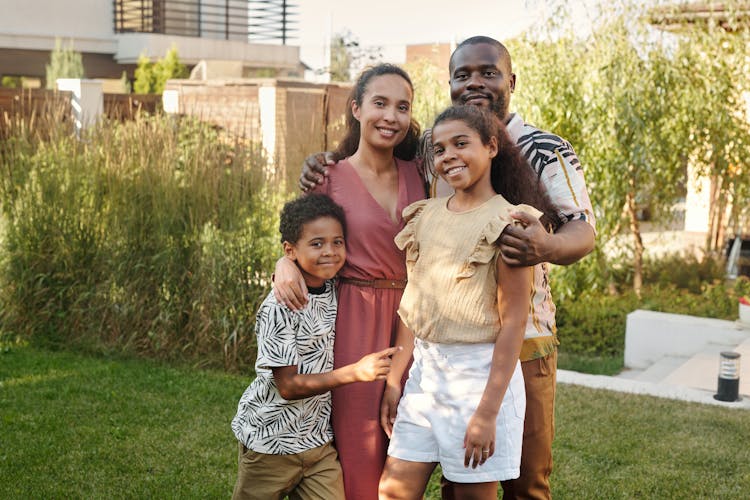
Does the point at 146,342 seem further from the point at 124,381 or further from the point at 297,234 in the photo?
the point at 297,234

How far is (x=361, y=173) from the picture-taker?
2.84m

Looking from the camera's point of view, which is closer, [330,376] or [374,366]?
[374,366]

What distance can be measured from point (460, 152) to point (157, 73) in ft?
56.4

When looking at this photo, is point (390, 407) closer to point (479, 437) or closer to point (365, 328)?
point (365, 328)

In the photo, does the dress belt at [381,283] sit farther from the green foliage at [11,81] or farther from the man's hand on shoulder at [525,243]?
the green foliage at [11,81]

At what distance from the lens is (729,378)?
5859 mm

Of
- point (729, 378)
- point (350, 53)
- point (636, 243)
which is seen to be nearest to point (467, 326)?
point (729, 378)

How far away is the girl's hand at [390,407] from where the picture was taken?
A: 2654 mm

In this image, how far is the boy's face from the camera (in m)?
2.69

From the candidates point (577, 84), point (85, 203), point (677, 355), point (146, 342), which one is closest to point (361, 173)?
point (146, 342)

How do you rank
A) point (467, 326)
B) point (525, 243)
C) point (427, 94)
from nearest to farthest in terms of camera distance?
point (525, 243), point (467, 326), point (427, 94)

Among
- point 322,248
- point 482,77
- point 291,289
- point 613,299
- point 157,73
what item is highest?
point 157,73

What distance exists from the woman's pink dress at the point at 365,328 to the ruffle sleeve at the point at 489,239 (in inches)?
17.2

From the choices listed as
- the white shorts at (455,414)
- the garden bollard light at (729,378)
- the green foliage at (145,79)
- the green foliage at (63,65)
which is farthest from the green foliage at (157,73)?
the white shorts at (455,414)
